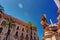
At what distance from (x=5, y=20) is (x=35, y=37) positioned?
13.1m

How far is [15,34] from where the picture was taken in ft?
146

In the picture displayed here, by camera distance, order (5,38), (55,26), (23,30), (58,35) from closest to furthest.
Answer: (58,35) → (55,26) → (5,38) → (23,30)

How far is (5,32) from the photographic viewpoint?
41.5 meters

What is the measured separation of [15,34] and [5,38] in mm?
5220

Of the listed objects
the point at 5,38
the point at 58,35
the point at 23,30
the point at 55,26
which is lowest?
the point at 58,35

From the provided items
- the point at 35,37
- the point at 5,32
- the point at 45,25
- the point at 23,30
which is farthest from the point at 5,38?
the point at 45,25

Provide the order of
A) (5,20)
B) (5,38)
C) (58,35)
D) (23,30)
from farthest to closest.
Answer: (23,30) < (5,20) < (5,38) < (58,35)

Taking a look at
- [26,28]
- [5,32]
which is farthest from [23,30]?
[5,32]

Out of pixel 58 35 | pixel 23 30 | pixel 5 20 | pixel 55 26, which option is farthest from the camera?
pixel 23 30

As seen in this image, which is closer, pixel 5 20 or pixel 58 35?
pixel 58 35

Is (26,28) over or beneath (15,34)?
over

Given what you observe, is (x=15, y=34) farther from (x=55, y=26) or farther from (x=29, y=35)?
(x=55, y=26)

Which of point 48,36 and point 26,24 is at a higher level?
point 26,24

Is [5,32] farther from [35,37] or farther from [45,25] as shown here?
[45,25]
